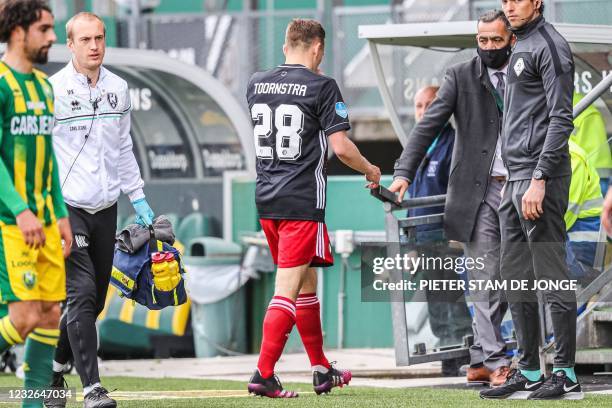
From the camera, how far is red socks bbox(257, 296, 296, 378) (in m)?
8.12

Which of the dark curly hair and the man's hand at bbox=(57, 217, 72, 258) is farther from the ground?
the dark curly hair

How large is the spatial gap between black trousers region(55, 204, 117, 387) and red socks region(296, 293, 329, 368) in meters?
1.20

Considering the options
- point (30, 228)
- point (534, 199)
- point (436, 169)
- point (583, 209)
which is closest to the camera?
point (30, 228)

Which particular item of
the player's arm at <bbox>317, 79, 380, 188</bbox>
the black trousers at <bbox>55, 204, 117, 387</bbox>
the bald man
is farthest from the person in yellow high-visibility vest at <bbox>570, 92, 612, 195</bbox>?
the black trousers at <bbox>55, 204, 117, 387</bbox>

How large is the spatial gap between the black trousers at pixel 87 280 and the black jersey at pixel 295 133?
94 cm

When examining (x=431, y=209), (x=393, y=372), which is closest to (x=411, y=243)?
(x=431, y=209)

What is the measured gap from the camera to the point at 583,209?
10.1 m

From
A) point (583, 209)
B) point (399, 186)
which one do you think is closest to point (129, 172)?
point (399, 186)

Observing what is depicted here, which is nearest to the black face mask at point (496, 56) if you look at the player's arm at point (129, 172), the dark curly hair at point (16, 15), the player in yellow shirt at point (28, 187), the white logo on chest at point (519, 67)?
the white logo on chest at point (519, 67)

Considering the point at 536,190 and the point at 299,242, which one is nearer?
the point at 536,190

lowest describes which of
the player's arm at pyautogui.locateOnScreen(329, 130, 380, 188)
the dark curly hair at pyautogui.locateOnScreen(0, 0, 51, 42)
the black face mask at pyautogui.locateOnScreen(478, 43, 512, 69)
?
the player's arm at pyautogui.locateOnScreen(329, 130, 380, 188)

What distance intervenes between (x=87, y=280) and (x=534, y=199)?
2.42m

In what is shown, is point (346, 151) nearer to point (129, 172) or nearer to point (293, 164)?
point (293, 164)

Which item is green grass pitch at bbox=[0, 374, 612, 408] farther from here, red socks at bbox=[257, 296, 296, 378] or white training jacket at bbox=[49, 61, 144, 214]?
white training jacket at bbox=[49, 61, 144, 214]
